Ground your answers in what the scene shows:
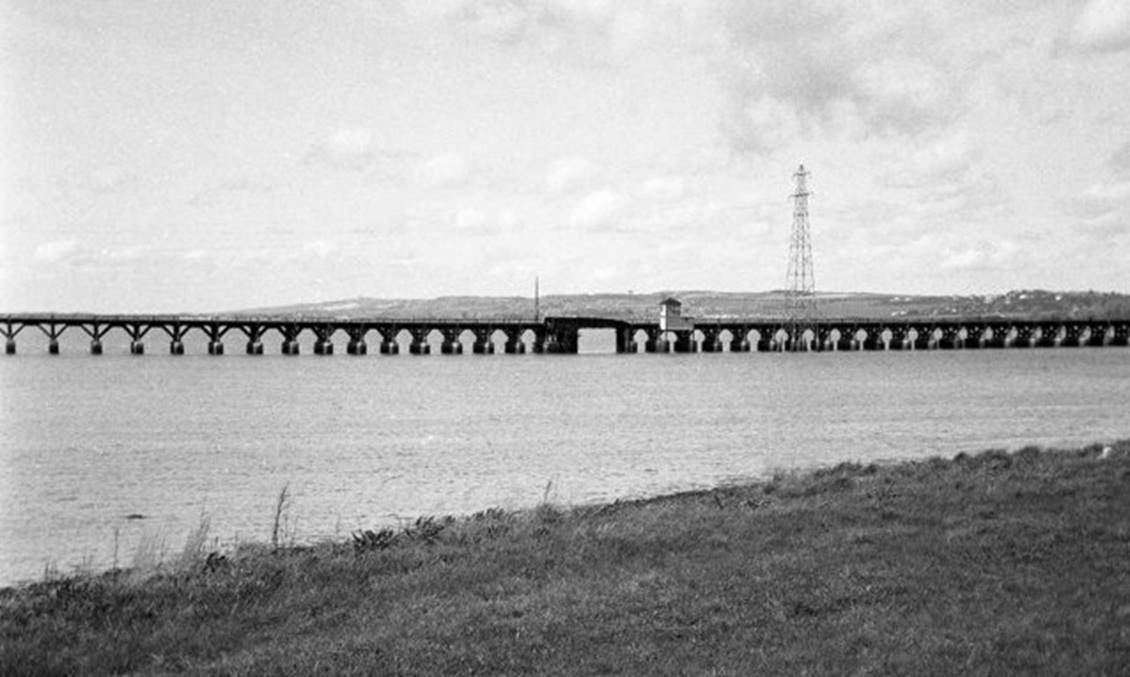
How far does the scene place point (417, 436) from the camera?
51.7 meters

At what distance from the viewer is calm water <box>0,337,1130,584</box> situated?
29.4 metres

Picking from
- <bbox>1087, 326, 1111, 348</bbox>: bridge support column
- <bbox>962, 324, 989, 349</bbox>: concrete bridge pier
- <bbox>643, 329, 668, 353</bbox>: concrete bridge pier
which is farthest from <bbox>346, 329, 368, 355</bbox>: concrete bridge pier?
<bbox>1087, 326, 1111, 348</bbox>: bridge support column

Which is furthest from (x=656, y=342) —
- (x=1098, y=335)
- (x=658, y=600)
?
(x=658, y=600)

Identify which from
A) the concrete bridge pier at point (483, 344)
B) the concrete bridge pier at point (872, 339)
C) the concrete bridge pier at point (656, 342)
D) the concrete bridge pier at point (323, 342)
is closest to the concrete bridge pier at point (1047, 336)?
the concrete bridge pier at point (872, 339)

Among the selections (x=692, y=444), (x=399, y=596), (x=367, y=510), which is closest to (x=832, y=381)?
(x=692, y=444)

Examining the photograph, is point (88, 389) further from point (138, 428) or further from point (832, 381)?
point (832, 381)

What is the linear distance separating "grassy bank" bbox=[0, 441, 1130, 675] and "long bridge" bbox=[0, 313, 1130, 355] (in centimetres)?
11821

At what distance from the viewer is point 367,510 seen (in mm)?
29516

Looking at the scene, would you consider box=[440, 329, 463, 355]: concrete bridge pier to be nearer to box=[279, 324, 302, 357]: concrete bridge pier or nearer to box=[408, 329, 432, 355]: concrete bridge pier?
box=[408, 329, 432, 355]: concrete bridge pier

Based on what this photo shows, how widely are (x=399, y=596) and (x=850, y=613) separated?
16.8 feet

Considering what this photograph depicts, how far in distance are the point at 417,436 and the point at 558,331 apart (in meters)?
102

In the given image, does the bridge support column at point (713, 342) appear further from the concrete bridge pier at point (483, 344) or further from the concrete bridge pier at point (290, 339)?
the concrete bridge pier at point (290, 339)

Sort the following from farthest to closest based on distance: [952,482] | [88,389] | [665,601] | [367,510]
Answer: [88,389], [367,510], [952,482], [665,601]

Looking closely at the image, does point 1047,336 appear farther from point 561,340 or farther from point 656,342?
point 561,340
